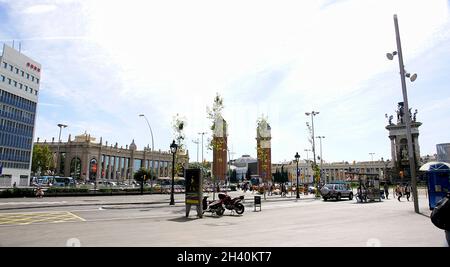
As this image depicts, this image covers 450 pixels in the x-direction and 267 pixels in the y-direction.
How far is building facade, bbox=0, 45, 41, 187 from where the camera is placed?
245 ft

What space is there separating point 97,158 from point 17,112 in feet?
172

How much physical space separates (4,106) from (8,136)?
7.78 m

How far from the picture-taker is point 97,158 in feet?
427

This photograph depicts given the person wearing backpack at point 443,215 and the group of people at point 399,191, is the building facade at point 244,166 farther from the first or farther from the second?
the person wearing backpack at point 443,215

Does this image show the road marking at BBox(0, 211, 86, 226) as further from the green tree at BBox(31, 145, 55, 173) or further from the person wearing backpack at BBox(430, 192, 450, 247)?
the green tree at BBox(31, 145, 55, 173)

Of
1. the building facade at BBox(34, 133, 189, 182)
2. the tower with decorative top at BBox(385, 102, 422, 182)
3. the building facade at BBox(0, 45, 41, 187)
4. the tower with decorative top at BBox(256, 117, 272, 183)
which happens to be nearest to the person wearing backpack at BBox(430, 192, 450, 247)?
the tower with decorative top at BBox(256, 117, 272, 183)

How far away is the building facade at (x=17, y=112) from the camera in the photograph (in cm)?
7481

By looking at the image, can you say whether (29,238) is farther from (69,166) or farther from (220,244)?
(69,166)

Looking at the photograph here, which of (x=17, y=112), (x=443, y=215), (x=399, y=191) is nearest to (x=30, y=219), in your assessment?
(x=443, y=215)

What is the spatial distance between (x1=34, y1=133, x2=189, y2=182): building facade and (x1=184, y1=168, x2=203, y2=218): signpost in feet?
347

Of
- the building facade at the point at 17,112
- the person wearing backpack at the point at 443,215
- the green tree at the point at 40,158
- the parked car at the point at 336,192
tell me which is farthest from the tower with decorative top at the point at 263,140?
the green tree at the point at 40,158

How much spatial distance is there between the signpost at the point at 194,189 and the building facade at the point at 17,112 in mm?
72171

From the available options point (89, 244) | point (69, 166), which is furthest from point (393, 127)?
point (69, 166)
